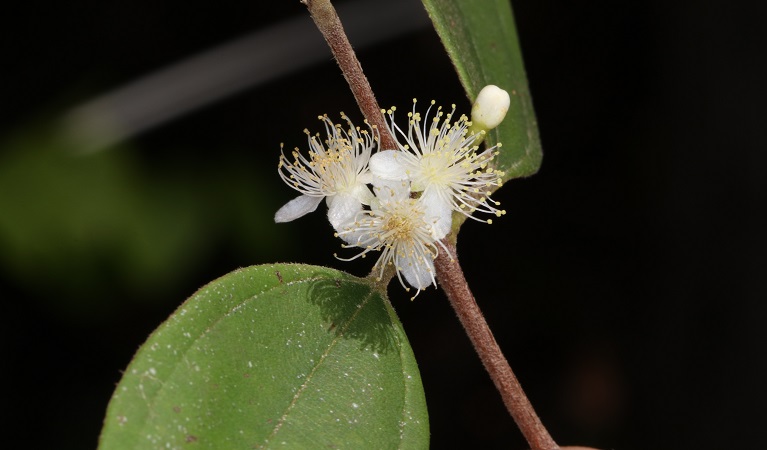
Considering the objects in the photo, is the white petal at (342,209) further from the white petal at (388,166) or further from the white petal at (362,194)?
the white petal at (388,166)

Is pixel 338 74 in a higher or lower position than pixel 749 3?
lower

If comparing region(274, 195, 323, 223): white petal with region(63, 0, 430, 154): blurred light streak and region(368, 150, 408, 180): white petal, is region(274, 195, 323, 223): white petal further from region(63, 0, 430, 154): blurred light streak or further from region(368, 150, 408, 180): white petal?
region(63, 0, 430, 154): blurred light streak

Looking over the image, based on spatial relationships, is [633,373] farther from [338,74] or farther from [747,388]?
[338,74]

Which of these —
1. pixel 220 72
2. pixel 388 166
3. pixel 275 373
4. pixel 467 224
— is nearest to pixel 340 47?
pixel 388 166

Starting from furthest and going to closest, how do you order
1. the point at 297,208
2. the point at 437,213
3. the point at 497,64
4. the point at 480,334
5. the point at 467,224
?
the point at 467,224 < the point at 497,64 < the point at 297,208 < the point at 437,213 < the point at 480,334

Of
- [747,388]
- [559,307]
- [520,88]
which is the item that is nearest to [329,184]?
[520,88]

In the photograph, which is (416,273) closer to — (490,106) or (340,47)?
(490,106)
